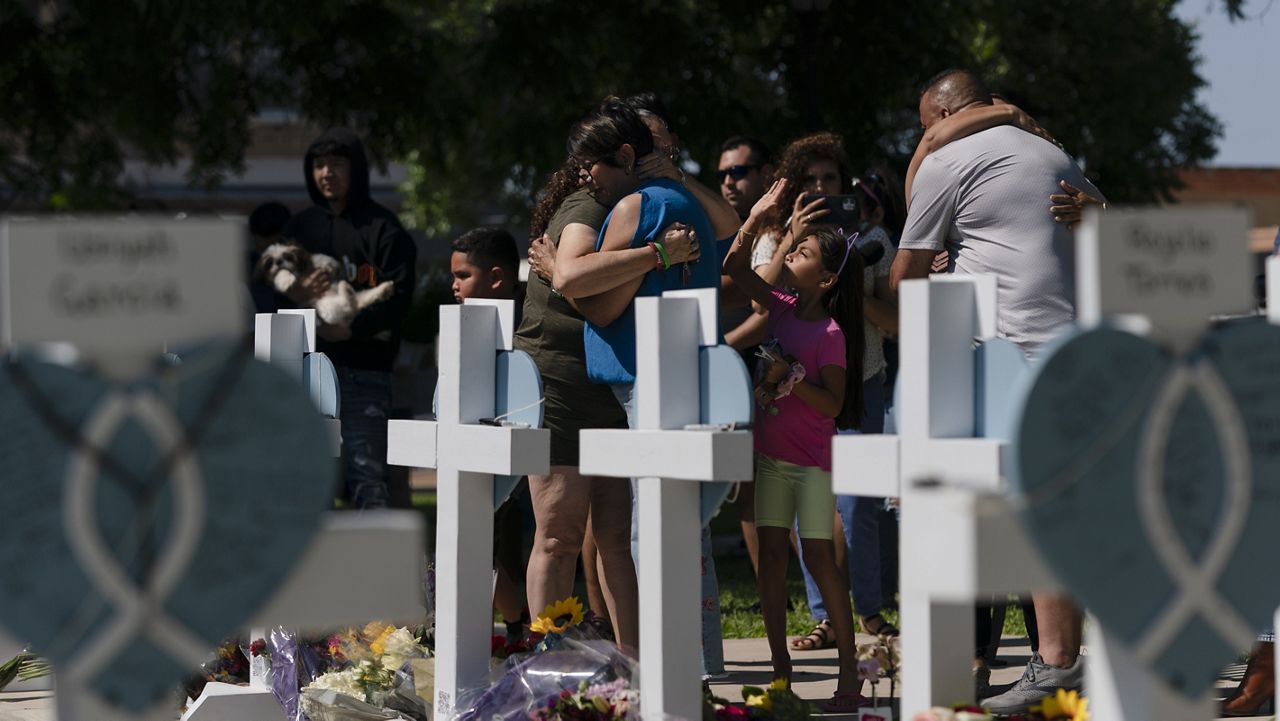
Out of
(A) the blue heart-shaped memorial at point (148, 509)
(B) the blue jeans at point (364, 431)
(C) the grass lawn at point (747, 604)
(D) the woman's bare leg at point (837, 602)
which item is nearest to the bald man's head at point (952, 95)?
(D) the woman's bare leg at point (837, 602)

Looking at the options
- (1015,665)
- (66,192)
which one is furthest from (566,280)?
(66,192)

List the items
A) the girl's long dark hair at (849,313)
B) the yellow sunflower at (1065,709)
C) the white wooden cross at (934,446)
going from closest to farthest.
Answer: the white wooden cross at (934,446) < the yellow sunflower at (1065,709) < the girl's long dark hair at (849,313)

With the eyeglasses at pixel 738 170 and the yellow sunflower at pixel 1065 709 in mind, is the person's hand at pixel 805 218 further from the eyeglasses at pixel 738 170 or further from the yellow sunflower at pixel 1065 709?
the yellow sunflower at pixel 1065 709

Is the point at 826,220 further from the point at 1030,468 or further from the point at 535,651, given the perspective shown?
the point at 1030,468

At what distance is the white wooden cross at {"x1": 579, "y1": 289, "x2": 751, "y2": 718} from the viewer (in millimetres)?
3938

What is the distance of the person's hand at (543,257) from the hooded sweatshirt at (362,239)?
1.95m

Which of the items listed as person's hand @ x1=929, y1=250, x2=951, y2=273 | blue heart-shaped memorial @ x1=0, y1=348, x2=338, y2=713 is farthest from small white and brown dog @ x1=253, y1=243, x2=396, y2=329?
blue heart-shaped memorial @ x1=0, y1=348, x2=338, y2=713

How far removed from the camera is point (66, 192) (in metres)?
14.2

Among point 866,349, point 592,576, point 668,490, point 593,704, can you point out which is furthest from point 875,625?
point 668,490

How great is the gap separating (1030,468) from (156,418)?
115 cm

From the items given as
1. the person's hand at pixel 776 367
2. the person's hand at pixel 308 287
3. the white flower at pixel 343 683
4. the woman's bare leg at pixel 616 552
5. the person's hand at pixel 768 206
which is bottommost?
the white flower at pixel 343 683

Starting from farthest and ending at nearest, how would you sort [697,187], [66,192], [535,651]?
1. [66,192]
2. [697,187]
3. [535,651]

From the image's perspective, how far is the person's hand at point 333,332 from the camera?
7.21m

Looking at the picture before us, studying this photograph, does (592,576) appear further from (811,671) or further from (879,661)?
(879,661)
